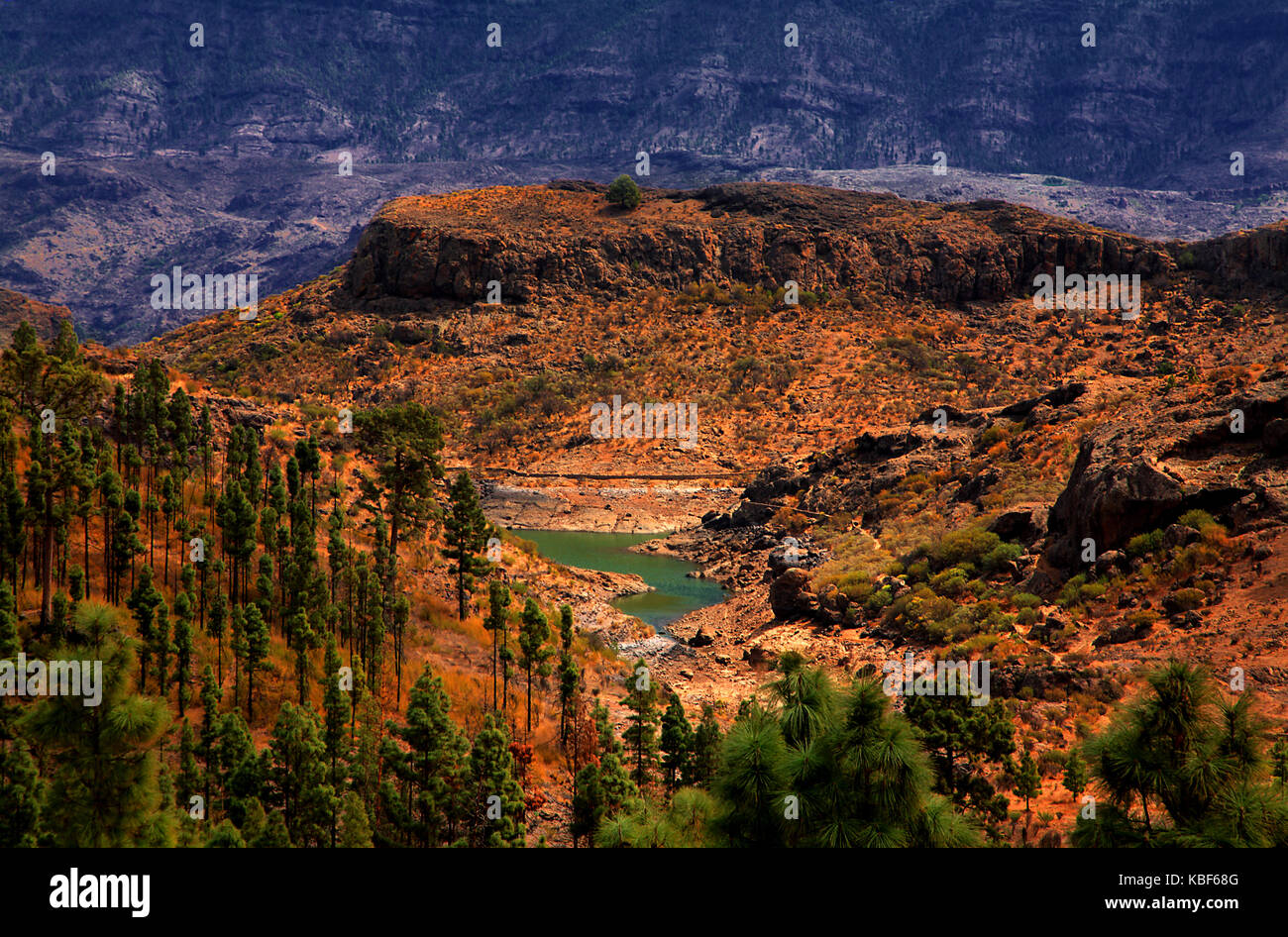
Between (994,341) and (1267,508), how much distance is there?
75386 millimetres

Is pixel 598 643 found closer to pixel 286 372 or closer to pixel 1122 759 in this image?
pixel 1122 759

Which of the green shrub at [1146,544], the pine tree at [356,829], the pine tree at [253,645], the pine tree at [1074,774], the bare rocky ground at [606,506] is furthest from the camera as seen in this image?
the bare rocky ground at [606,506]

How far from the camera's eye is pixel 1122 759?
393 inches

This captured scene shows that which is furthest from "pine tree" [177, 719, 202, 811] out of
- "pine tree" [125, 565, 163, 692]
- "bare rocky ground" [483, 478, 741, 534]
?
"bare rocky ground" [483, 478, 741, 534]

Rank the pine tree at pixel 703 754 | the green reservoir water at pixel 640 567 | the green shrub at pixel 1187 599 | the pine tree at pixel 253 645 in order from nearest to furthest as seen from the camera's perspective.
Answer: the pine tree at pixel 253 645 → the pine tree at pixel 703 754 → the green shrub at pixel 1187 599 → the green reservoir water at pixel 640 567

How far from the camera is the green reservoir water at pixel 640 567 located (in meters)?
45.8

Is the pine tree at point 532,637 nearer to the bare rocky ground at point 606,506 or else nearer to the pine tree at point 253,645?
the pine tree at point 253,645

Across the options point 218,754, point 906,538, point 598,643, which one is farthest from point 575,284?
point 218,754

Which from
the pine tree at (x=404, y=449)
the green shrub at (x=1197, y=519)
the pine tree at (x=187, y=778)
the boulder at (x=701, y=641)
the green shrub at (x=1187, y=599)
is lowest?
the pine tree at (x=187, y=778)

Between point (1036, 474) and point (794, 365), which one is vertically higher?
point (794, 365)

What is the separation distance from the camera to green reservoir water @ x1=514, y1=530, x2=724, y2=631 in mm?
45781

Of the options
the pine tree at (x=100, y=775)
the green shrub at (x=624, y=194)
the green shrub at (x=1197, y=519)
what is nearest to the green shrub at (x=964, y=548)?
the green shrub at (x=1197, y=519)

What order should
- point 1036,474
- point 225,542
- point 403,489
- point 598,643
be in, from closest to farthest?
point 225,542
point 403,489
point 598,643
point 1036,474

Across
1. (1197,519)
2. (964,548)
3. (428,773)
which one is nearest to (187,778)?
(428,773)
